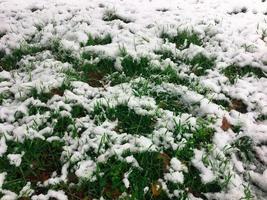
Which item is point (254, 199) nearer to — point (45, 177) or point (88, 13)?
point (45, 177)

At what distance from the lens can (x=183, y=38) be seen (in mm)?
4371

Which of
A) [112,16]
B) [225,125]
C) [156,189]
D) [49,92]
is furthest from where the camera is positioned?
[112,16]

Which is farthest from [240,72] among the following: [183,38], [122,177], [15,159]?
[15,159]

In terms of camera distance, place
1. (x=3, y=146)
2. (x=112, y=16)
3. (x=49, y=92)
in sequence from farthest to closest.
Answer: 1. (x=112, y=16)
2. (x=49, y=92)
3. (x=3, y=146)

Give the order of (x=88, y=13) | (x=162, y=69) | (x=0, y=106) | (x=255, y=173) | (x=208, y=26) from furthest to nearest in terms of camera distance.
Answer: (x=88, y=13)
(x=208, y=26)
(x=162, y=69)
(x=0, y=106)
(x=255, y=173)

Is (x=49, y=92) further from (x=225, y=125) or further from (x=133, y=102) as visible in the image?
(x=225, y=125)

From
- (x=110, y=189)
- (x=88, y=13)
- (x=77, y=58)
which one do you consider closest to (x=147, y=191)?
(x=110, y=189)

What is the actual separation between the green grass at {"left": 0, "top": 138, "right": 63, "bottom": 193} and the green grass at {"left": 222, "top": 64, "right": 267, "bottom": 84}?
184 cm

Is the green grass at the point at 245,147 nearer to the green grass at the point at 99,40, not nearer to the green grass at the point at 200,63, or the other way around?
the green grass at the point at 200,63

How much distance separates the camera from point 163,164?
2971mm

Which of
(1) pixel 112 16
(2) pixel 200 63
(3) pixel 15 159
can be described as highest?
(1) pixel 112 16

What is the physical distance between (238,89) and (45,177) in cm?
196

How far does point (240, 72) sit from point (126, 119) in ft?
4.54

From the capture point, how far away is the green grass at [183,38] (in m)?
4.32
